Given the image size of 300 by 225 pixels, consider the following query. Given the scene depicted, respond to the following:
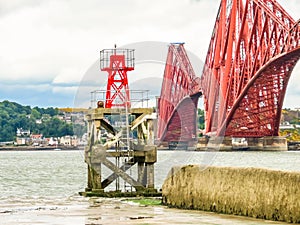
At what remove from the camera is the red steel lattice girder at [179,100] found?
101 meters

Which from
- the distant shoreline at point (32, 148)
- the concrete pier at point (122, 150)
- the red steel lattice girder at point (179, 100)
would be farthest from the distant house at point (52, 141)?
the concrete pier at point (122, 150)

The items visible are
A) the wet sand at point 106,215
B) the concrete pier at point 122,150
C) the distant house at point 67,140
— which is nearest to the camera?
the wet sand at point 106,215

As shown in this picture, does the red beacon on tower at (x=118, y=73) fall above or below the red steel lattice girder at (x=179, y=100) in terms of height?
below

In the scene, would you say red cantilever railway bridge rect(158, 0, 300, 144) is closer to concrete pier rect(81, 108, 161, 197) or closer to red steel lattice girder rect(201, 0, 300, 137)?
red steel lattice girder rect(201, 0, 300, 137)

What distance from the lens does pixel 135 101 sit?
23.2 m

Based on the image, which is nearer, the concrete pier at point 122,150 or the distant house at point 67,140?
the concrete pier at point 122,150

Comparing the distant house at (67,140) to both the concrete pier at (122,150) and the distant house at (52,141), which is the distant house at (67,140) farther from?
the concrete pier at (122,150)

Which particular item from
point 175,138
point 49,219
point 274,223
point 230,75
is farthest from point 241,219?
point 175,138

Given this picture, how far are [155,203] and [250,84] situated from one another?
201 ft

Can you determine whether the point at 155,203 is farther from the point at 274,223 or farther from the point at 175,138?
the point at 175,138

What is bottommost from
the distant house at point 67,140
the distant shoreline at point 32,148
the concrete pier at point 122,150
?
the concrete pier at point 122,150

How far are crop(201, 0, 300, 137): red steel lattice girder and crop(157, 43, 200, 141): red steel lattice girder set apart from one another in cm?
335

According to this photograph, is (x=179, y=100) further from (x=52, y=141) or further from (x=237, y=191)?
(x=52, y=141)

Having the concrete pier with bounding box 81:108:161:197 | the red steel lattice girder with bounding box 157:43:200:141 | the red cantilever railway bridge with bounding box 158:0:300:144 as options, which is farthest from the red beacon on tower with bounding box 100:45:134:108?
the red steel lattice girder with bounding box 157:43:200:141
